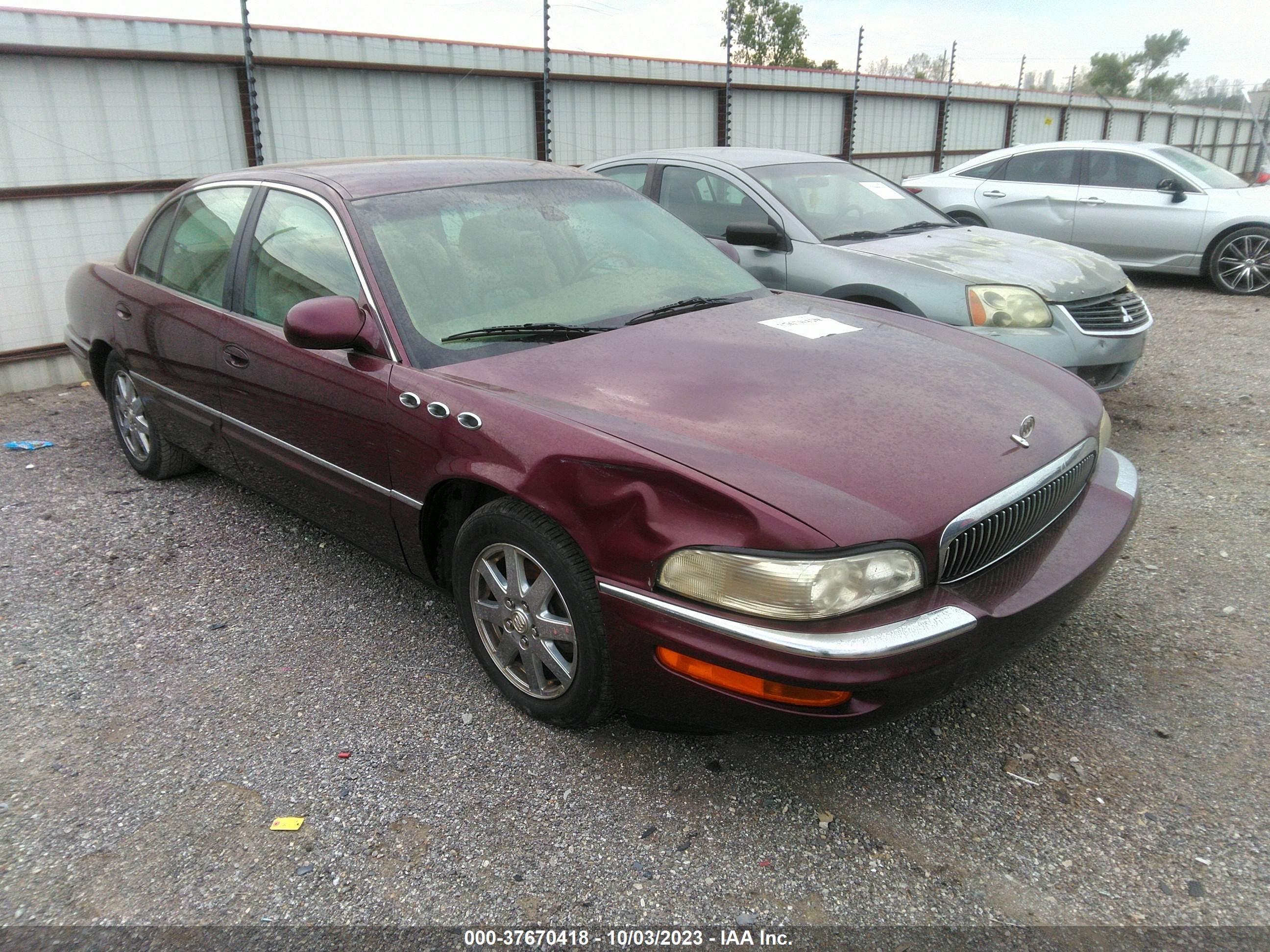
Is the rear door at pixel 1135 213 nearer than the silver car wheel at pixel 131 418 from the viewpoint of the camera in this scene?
No

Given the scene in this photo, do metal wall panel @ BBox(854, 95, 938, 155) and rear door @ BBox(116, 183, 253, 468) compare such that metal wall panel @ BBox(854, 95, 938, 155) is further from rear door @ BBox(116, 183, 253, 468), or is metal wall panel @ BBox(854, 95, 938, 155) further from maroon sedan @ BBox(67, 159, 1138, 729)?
rear door @ BBox(116, 183, 253, 468)

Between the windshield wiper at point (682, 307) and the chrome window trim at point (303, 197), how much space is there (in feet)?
2.66

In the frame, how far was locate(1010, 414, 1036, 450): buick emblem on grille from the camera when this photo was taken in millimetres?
2602

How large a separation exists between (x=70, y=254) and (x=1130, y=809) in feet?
24.1

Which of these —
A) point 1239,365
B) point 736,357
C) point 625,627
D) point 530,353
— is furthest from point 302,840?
point 1239,365

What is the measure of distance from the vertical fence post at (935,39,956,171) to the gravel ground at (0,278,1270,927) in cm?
1344

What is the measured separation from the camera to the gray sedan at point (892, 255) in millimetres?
4992

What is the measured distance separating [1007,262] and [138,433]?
492cm

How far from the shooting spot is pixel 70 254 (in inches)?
264

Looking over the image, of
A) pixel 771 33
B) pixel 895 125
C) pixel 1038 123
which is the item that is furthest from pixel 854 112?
pixel 771 33

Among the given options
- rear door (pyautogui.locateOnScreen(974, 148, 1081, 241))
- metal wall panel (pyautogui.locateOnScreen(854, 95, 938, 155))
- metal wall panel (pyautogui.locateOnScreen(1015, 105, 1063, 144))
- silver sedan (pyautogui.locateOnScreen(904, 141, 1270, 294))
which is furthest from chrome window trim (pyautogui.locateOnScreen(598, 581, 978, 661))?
metal wall panel (pyautogui.locateOnScreen(1015, 105, 1063, 144))

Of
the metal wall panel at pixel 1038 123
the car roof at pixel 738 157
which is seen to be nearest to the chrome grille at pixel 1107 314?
the car roof at pixel 738 157

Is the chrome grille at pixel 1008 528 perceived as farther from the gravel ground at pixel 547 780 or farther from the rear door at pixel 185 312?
the rear door at pixel 185 312

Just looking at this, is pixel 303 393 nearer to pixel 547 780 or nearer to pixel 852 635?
pixel 547 780
